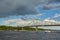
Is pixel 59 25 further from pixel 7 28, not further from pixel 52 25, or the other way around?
pixel 7 28

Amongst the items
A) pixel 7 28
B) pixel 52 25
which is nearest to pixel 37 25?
pixel 52 25

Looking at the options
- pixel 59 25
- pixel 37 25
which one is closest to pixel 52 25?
pixel 59 25

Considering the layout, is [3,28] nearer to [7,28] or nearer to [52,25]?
[7,28]

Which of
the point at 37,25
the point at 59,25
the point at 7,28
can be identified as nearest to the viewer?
the point at 59,25

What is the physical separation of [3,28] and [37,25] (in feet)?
202

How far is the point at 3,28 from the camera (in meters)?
194

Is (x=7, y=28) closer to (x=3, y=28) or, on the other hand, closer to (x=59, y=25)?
(x=3, y=28)

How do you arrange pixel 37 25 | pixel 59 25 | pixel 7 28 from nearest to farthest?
pixel 59 25, pixel 37 25, pixel 7 28

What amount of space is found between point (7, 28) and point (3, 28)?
4.72 m

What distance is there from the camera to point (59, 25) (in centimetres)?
12012

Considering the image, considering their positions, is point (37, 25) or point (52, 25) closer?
point (52, 25)

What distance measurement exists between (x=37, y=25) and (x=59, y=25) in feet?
68.3

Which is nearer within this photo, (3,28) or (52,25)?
(52,25)

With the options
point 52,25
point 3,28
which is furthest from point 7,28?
point 52,25
